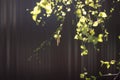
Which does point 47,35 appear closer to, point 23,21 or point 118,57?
point 23,21

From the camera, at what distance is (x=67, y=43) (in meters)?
5.73

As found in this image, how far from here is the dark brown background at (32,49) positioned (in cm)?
557

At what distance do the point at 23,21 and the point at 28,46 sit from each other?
1.45 ft

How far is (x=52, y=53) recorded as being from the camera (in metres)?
5.69

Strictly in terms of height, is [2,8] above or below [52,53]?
above

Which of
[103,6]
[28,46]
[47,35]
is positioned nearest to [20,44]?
[28,46]

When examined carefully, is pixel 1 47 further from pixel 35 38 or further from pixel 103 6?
pixel 103 6

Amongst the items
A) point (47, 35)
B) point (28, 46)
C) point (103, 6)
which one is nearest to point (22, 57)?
point (28, 46)

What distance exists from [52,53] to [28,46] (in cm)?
44

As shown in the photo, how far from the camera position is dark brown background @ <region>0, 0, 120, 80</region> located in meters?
5.57

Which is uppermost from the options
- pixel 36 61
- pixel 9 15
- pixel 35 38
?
pixel 9 15

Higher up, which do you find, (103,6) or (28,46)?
(103,6)

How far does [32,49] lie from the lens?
18.5 ft

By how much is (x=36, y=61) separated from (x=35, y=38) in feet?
1.31
